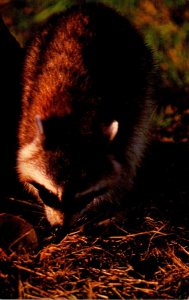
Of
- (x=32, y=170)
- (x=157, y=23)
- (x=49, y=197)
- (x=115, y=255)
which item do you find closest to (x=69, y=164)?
(x=49, y=197)

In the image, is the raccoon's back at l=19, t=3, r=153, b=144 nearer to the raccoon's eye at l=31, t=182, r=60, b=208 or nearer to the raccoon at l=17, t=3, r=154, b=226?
the raccoon at l=17, t=3, r=154, b=226

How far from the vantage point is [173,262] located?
3613 mm

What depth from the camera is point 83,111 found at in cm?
363

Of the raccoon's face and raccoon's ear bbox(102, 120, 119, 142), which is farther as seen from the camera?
raccoon's ear bbox(102, 120, 119, 142)

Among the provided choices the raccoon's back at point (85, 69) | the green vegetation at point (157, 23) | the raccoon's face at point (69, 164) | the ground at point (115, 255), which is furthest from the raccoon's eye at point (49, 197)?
the green vegetation at point (157, 23)

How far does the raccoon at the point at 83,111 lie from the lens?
3369 millimetres

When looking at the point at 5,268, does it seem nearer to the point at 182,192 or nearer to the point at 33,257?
the point at 33,257

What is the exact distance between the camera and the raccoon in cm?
337

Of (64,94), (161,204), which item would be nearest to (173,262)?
(161,204)

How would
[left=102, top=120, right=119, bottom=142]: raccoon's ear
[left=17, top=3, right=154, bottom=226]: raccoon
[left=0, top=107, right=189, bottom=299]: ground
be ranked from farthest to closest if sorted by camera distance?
[left=102, top=120, right=119, bottom=142]: raccoon's ear, [left=17, top=3, right=154, bottom=226]: raccoon, [left=0, top=107, right=189, bottom=299]: ground

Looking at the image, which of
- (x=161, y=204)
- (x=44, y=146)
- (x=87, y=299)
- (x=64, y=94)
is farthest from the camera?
(x=161, y=204)

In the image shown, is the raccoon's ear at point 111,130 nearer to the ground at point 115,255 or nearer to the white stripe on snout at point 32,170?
the white stripe on snout at point 32,170

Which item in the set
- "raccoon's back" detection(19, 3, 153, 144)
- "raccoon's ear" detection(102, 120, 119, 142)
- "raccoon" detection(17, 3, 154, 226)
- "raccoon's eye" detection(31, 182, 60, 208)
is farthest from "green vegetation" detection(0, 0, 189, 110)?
"raccoon's eye" detection(31, 182, 60, 208)

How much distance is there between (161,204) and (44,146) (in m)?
1.37
